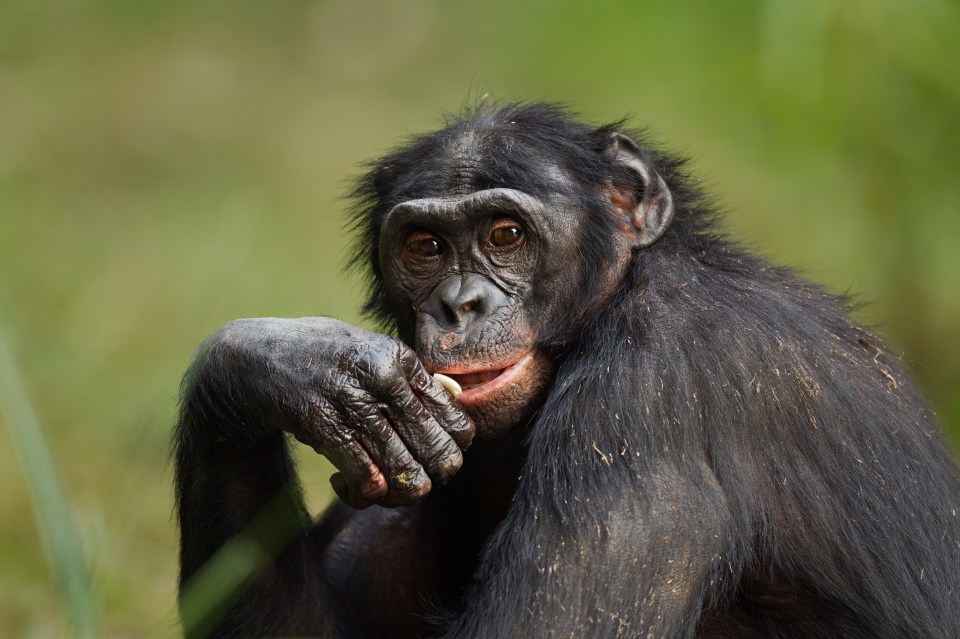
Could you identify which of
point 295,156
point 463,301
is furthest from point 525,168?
point 295,156

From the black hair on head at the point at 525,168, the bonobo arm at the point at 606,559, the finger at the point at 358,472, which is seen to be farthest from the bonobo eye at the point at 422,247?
the bonobo arm at the point at 606,559

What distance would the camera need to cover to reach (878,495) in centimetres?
506

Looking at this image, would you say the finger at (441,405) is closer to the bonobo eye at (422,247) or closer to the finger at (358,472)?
the finger at (358,472)

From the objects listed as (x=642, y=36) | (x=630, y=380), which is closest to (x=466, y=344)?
(x=630, y=380)

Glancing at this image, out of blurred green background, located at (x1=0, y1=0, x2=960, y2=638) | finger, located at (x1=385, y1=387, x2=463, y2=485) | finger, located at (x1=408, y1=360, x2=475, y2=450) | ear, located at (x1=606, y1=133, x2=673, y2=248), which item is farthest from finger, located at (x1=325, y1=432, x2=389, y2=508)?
ear, located at (x1=606, y1=133, x2=673, y2=248)

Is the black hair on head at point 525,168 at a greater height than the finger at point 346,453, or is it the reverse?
the black hair on head at point 525,168

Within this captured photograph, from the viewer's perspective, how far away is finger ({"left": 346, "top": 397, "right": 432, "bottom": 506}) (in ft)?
15.3

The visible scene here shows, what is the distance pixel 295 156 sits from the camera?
14.3 metres

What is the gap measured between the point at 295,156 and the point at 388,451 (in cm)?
1009

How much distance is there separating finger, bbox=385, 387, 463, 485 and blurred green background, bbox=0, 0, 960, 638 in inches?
32.4

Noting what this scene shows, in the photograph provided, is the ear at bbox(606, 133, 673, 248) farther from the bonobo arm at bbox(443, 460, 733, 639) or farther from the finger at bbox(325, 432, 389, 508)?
the finger at bbox(325, 432, 389, 508)

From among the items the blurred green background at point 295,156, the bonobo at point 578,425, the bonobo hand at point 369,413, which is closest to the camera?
the bonobo at point 578,425

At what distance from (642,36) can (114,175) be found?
6.29 meters

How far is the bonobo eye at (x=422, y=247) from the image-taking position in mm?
5668
